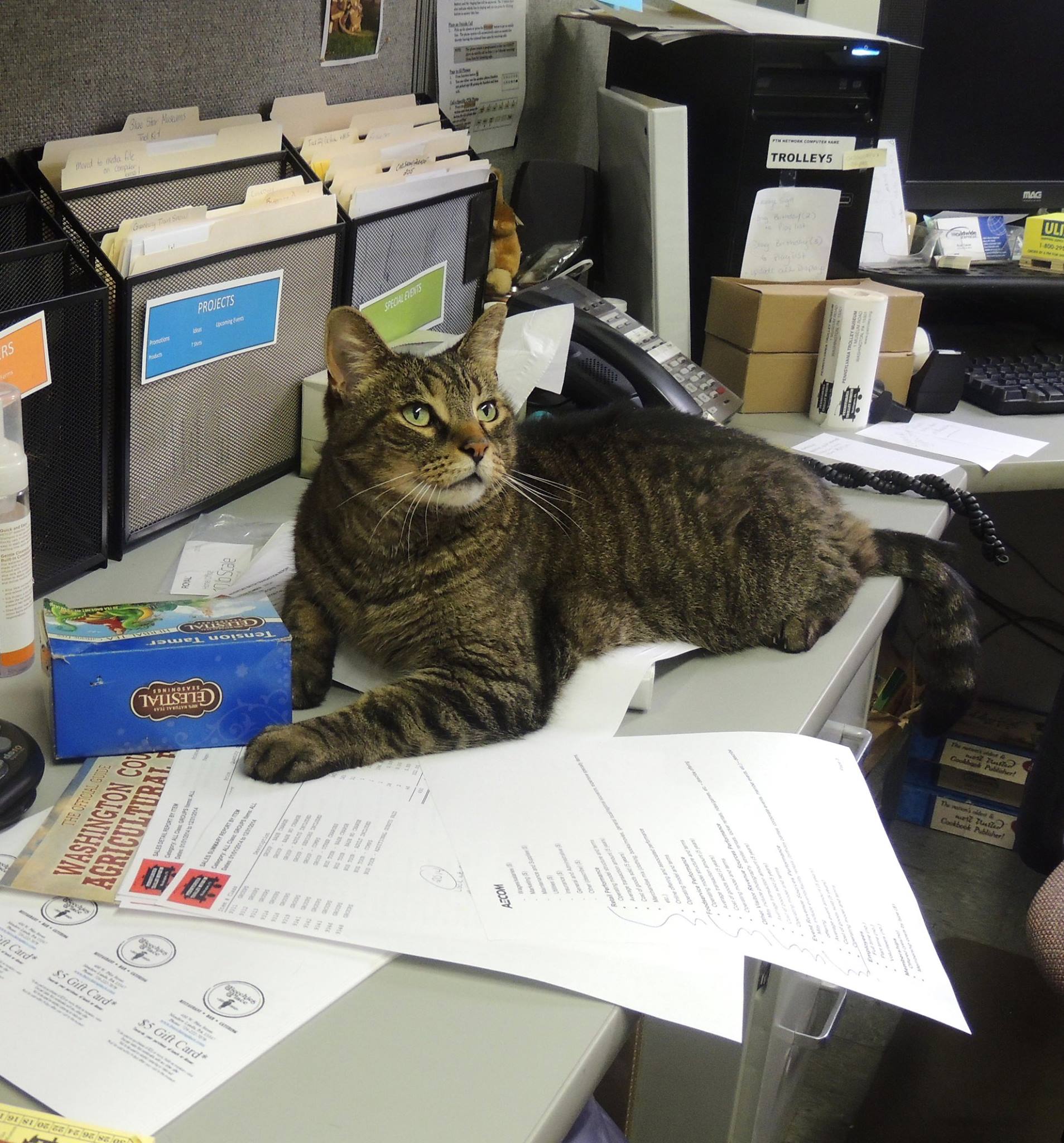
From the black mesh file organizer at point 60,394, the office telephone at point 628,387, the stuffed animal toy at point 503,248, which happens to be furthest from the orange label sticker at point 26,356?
the stuffed animal toy at point 503,248

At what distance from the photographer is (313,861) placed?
2.08ft

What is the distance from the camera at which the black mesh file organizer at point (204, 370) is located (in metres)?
0.90

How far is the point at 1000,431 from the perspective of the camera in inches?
57.2

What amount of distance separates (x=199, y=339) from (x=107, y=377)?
0.34ft

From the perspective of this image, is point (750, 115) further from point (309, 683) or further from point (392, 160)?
point (309, 683)

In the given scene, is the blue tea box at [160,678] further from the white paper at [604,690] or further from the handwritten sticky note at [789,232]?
the handwritten sticky note at [789,232]

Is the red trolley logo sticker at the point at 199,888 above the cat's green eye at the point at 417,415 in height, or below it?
below

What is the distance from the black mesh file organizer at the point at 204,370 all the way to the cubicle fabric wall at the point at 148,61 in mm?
80

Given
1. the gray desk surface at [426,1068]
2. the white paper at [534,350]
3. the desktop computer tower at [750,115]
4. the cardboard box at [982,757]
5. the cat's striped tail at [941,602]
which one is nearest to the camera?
the gray desk surface at [426,1068]

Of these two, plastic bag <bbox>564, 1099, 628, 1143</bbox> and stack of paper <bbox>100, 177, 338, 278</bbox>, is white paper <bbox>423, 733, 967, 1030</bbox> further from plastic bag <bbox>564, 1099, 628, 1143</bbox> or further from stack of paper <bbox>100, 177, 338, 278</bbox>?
stack of paper <bbox>100, 177, 338, 278</bbox>

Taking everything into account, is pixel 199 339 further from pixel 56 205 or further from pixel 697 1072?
pixel 697 1072

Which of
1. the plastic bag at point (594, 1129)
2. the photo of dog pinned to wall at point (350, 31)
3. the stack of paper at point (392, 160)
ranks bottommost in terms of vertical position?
the plastic bag at point (594, 1129)

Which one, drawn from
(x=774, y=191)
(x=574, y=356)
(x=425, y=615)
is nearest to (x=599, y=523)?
(x=425, y=615)

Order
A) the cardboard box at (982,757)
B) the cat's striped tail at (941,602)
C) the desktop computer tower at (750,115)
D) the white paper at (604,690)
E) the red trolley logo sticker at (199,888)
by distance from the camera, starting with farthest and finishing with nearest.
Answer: the cardboard box at (982,757)
the desktop computer tower at (750,115)
the cat's striped tail at (941,602)
the white paper at (604,690)
the red trolley logo sticker at (199,888)
